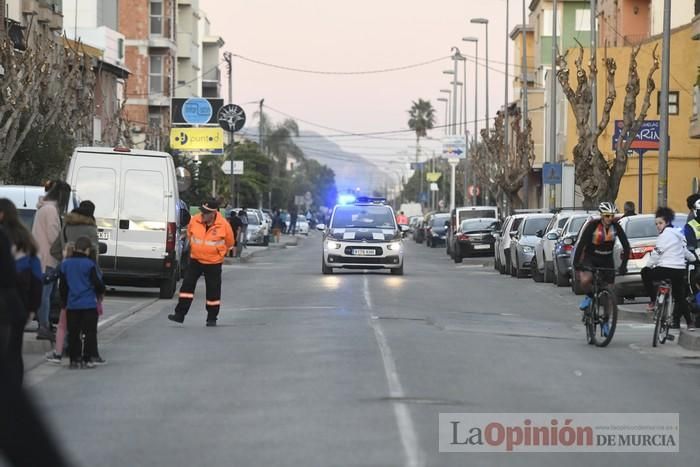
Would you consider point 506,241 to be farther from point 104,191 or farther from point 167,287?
point 104,191

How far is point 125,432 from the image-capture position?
1023 cm

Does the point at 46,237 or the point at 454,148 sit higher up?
the point at 454,148

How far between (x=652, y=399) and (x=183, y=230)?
19599 mm

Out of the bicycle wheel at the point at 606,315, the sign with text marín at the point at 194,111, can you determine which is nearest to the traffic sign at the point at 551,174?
the sign with text marín at the point at 194,111

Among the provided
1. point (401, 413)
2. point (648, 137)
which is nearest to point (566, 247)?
point (648, 137)

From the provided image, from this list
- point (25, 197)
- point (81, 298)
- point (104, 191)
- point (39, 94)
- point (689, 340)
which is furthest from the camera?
point (39, 94)

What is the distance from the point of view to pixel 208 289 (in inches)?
796

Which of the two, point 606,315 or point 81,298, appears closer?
point 81,298

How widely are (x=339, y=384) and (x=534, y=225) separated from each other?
88.7 ft

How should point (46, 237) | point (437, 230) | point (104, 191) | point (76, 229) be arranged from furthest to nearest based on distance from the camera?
1. point (437, 230)
2. point (104, 191)
3. point (76, 229)
4. point (46, 237)

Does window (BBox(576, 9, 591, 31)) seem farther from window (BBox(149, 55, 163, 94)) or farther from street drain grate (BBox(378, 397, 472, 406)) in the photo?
street drain grate (BBox(378, 397, 472, 406))

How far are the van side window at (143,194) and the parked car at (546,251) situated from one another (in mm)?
10837

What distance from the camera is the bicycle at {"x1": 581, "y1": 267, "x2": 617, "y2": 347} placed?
58.9 ft

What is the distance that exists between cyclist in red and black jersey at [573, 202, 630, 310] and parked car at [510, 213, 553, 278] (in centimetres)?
1967
